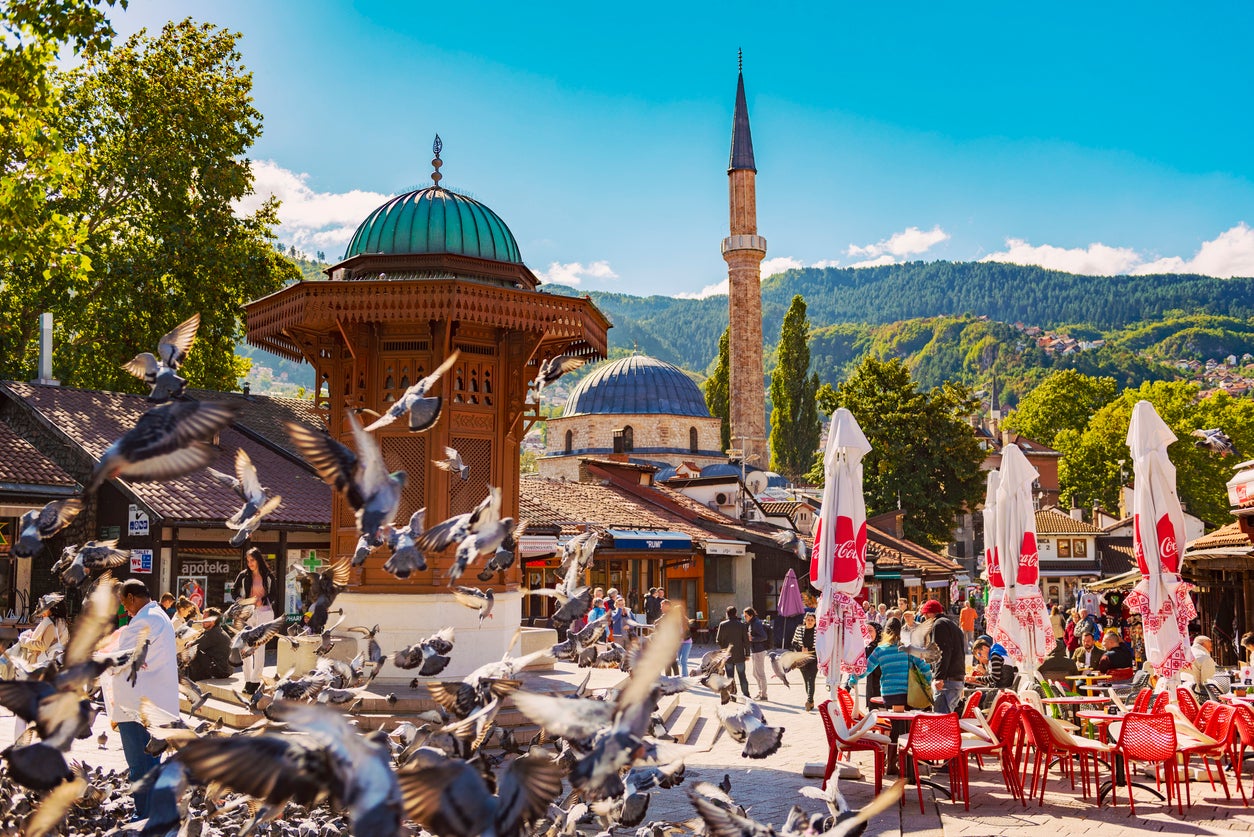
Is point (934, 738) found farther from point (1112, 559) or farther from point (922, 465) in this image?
point (1112, 559)

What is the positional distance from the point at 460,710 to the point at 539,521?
61.6ft

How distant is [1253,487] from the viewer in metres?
14.4

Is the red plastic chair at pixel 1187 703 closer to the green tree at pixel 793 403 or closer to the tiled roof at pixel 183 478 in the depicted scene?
the tiled roof at pixel 183 478

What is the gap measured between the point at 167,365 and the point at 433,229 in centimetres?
640

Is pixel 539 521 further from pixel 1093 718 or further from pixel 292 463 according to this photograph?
pixel 1093 718

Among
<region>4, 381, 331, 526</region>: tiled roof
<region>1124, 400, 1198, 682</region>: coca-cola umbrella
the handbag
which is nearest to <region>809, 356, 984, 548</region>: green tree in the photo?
<region>4, 381, 331, 526</region>: tiled roof

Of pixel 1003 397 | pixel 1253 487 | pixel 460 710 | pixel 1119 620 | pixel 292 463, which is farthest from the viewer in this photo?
pixel 1003 397

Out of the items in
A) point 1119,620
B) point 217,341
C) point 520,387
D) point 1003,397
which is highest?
point 1003,397

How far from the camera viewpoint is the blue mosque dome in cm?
4928

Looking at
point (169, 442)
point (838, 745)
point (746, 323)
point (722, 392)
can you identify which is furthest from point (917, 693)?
point (722, 392)

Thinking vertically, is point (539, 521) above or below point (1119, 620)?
above

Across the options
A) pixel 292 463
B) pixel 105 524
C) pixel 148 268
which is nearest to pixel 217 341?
pixel 148 268

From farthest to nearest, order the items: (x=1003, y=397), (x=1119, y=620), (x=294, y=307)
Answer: (x=1003, y=397)
(x=1119, y=620)
(x=294, y=307)

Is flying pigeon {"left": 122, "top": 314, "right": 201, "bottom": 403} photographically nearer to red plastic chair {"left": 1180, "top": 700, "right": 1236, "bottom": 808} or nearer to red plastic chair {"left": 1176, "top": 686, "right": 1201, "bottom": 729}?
red plastic chair {"left": 1180, "top": 700, "right": 1236, "bottom": 808}
